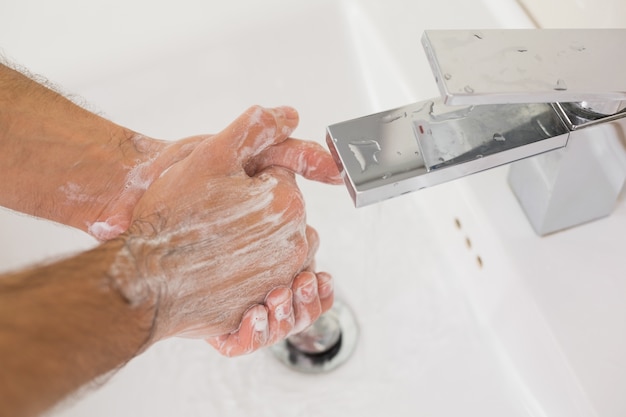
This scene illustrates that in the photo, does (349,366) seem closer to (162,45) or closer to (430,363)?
(430,363)

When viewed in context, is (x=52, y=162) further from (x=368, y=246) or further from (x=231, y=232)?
(x=368, y=246)

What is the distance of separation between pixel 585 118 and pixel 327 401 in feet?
1.01

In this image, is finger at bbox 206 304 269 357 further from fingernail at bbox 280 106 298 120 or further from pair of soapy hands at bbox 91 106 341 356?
fingernail at bbox 280 106 298 120

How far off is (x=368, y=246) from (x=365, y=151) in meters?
0.24

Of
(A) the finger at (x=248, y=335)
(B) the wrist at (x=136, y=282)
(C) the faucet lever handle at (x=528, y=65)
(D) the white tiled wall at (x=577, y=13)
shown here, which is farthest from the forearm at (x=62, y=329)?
(D) the white tiled wall at (x=577, y=13)

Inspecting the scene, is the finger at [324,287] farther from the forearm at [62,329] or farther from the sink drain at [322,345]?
the forearm at [62,329]

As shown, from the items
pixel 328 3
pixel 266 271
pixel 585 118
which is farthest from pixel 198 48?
pixel 585 118

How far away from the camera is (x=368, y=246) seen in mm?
703

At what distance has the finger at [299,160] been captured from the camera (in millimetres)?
593

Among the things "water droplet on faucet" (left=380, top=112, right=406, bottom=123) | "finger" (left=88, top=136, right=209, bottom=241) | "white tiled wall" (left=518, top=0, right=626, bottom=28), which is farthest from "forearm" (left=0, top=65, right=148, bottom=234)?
"white tiled wall" (left=518, top=0, right=626, bottom=28)

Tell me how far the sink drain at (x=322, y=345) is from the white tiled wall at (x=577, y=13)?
30 cm

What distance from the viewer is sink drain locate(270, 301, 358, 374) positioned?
2.18 ft

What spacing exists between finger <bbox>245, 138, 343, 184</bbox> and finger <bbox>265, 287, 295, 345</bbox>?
94mm

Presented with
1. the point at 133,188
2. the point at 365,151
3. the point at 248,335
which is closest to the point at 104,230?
the point at 133,188
